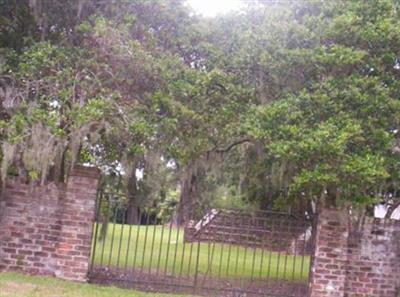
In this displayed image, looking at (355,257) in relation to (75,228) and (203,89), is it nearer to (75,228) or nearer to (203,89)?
(203,89)

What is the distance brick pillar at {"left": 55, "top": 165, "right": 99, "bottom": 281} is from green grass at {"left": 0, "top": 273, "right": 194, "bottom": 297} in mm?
252

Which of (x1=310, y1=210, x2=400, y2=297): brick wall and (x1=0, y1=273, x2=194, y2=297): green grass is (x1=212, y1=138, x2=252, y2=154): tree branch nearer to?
(x1=310, y1=210, x2=400, y2=297): brick wall

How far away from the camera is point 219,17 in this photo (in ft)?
30.8

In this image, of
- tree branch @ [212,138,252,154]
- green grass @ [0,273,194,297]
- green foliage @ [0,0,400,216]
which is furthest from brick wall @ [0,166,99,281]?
tree branch @ [212,138,252,154]

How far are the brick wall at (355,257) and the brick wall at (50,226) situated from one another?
3585mm

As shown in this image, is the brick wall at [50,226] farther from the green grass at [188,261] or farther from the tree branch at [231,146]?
the tree branch at [231,146]

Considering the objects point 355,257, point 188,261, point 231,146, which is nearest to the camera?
point 355,257

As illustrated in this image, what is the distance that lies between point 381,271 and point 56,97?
5731mm

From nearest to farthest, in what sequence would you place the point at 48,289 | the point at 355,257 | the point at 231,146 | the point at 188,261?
the point at 48,289, the point at 355,257, the point at 231,146, the point at 188,261

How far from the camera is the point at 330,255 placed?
336 inches

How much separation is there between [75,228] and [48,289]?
1.08 m

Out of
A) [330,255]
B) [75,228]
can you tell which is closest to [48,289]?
[75,228]

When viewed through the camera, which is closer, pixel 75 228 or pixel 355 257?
pixel 75 228

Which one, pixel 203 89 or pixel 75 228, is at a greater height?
pixel 203 89
